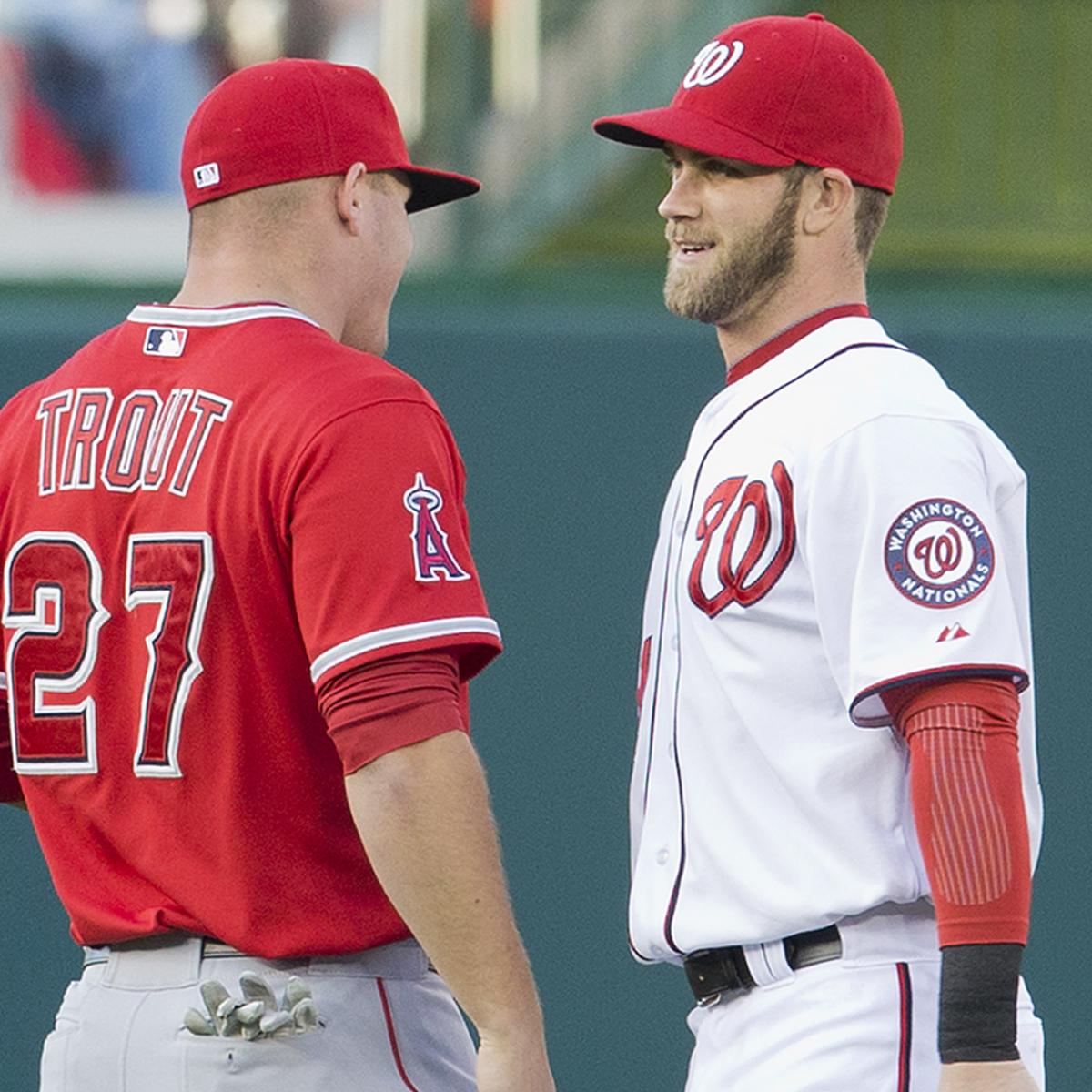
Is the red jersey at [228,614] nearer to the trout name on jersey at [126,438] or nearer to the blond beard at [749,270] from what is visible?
the trout name on jersey at [126,438]

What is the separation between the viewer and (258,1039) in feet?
7.75

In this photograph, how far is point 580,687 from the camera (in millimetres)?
4281

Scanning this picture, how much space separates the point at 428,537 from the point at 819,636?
44 centimetres

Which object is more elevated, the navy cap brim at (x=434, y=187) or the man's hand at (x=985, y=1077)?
the navy cap brim at (x=434, y=187)

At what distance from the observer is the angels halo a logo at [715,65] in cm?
262

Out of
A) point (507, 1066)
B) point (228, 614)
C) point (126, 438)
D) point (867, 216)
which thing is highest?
point (867, 216)

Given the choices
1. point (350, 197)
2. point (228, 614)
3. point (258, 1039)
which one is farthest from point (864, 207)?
point (258, 1039)

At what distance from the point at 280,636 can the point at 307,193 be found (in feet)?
1.88

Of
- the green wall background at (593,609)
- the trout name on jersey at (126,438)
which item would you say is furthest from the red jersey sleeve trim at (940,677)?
the green wall background at (593,609)

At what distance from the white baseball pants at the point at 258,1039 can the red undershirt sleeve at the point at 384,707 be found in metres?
0.28

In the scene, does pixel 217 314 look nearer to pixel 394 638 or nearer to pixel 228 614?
pixel 228 614

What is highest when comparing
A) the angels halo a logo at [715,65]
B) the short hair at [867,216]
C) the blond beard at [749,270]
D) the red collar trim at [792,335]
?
the angels halo a logo at [715,65]

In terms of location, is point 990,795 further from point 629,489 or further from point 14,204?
point 14,204

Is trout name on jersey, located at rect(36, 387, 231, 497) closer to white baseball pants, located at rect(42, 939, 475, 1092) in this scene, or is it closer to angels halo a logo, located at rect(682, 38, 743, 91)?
white baseball pants, located at rect(42, 939, 475, 1092)
